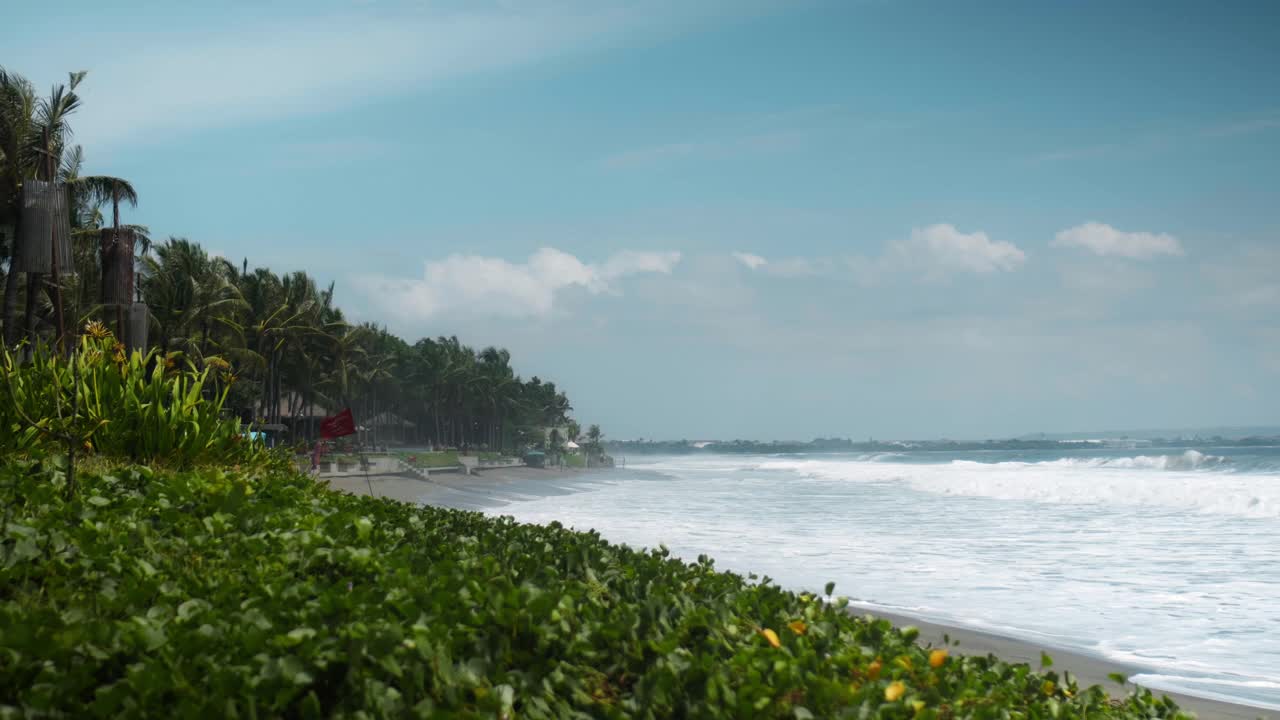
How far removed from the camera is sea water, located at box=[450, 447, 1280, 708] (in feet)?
37.6

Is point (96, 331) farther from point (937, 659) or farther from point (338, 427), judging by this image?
point (937, 659)

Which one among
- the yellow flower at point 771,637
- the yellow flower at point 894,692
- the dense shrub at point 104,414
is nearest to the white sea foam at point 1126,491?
the dense shrub at point 104,414

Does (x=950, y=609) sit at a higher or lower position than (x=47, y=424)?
lower

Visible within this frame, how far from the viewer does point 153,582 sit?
146 inches

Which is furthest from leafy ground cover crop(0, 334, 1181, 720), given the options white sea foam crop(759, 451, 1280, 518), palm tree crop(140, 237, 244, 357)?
palm tree crop(140, 237, 244, 357)

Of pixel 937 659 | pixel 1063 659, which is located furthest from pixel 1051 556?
pixel 937 659

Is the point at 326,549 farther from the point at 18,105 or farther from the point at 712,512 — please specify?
the point at 18,105

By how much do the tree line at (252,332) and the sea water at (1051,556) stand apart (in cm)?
Answer: 1045

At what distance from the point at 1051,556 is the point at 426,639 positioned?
1846 cm

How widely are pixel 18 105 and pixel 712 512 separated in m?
23.6

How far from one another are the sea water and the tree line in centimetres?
1045

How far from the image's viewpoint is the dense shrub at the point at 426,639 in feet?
9.25

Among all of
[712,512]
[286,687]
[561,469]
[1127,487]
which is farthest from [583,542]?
[561,469]

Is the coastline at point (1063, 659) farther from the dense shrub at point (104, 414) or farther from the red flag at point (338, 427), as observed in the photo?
the red flag at point (338, 427)
